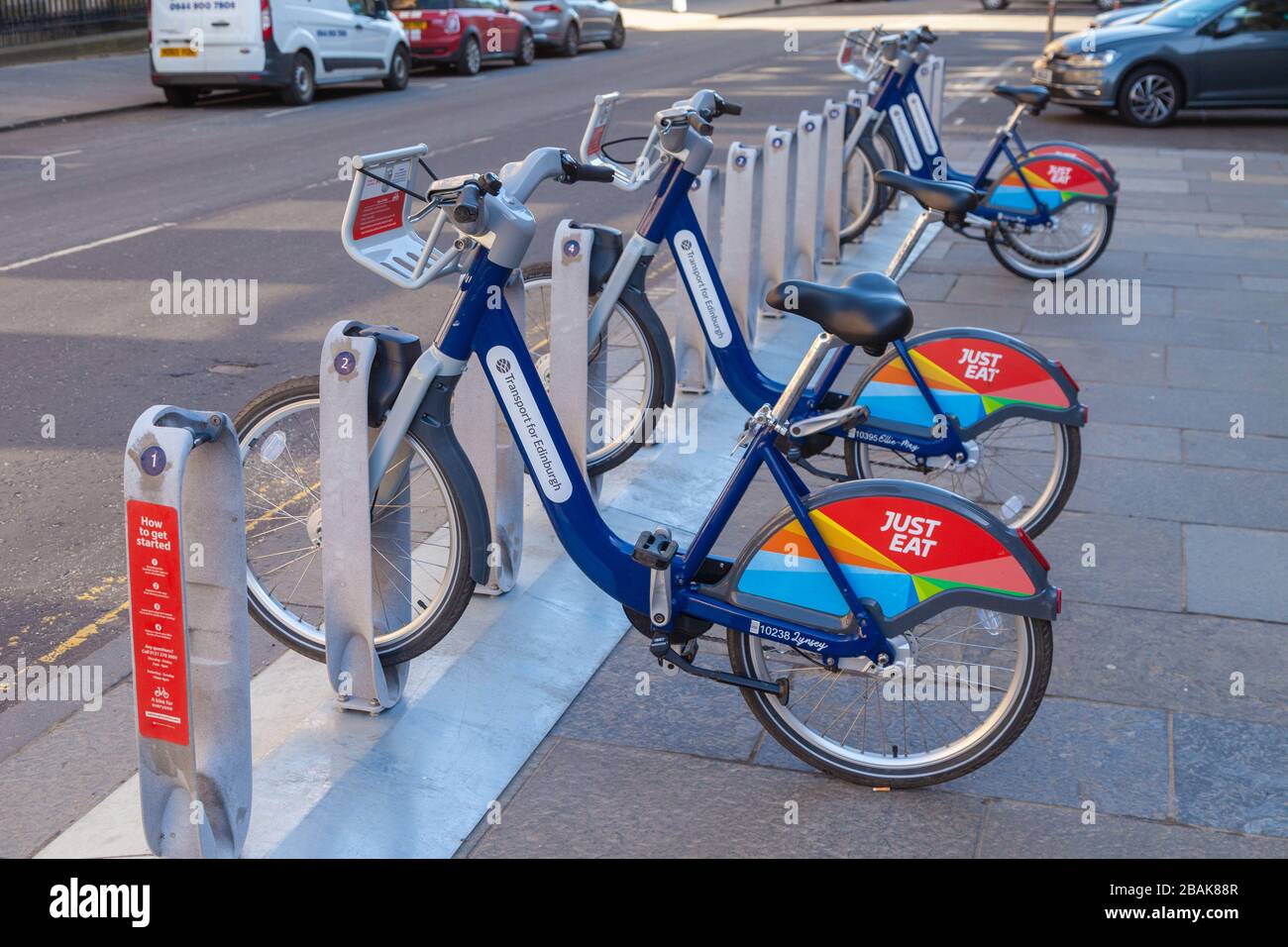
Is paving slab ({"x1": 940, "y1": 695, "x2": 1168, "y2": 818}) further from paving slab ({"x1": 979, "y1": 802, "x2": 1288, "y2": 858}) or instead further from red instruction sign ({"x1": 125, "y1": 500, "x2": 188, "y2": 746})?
red instruction sign ({"x1": 125, "y1": 500, "x2": 188, "y2": 746})

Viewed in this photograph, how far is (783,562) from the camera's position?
3570mm

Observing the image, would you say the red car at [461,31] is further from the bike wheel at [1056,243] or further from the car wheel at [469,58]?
the bike wheel at [1056,243]

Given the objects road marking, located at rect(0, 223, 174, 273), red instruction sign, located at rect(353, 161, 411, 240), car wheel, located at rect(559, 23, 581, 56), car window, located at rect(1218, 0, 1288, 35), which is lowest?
road marking, located at rect(0, 223, 174, 273)

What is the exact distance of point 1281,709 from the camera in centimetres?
401

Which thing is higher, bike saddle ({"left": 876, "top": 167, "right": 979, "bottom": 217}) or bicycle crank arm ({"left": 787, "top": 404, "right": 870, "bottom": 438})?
bike saddle ({"left": 876, "top": 167, "right": 979, "bottom": 217})

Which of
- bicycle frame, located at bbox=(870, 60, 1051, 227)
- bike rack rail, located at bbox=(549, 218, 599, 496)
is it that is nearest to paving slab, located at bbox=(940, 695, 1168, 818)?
bike rack rail, located at bbox=(549, 218, 599, 496)

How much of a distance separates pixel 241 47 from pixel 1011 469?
15623 millimetres

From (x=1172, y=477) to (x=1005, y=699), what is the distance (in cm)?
275

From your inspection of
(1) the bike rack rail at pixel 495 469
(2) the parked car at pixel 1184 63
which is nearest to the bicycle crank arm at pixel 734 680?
(1) the bike rack rail at pixel 495 469

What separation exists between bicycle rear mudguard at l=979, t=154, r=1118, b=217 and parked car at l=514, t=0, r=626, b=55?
1974 cm

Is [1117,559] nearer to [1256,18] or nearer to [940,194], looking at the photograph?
[940,194]

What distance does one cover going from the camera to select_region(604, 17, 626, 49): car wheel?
96.9 feet

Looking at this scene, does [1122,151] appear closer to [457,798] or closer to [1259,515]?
[1259,515]

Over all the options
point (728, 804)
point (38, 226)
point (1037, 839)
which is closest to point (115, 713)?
point (728, 804)
